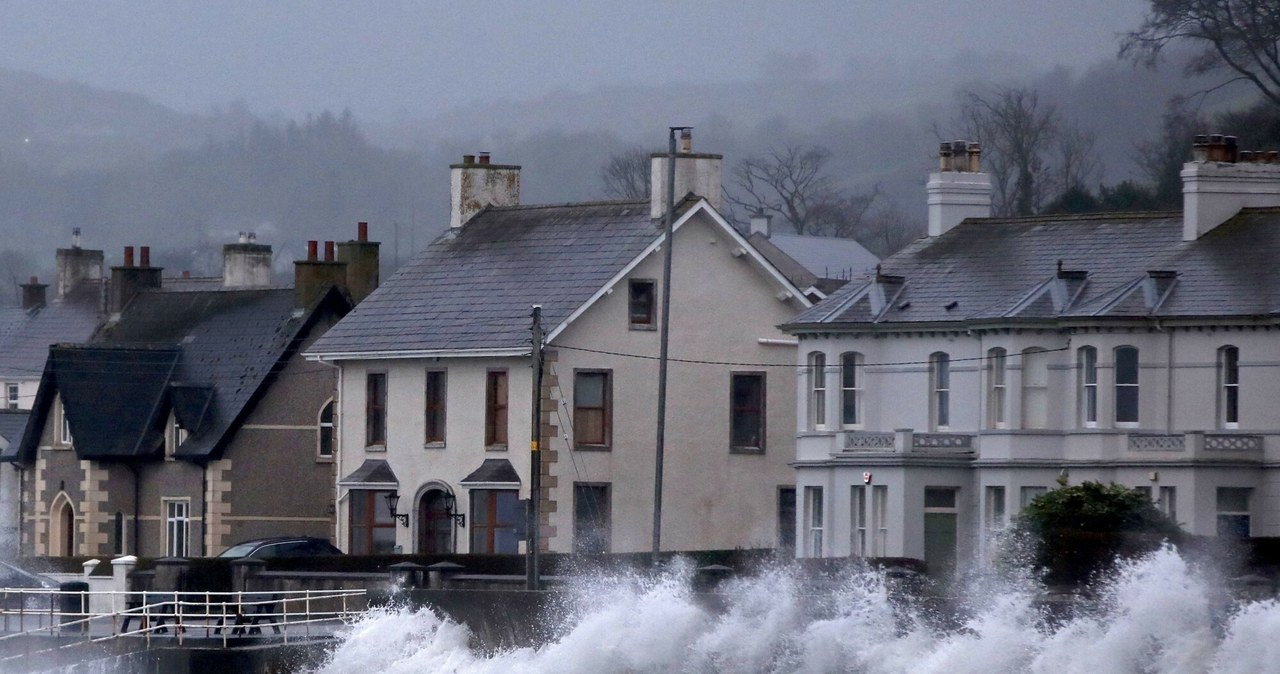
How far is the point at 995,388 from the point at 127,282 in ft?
103

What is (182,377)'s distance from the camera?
6500 centimetres

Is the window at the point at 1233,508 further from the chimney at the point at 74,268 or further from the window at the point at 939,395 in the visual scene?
the chimney at the point at 74,268

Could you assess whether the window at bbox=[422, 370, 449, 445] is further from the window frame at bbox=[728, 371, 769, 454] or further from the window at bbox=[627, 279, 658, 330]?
the window frame at bbox=[728, 371, 769, 454]

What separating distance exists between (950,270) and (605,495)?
29.7 feet

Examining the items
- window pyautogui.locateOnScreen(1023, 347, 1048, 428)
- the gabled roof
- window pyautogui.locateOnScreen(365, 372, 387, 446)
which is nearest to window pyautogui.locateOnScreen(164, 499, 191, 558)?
the gabled roof

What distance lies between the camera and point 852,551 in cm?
4969

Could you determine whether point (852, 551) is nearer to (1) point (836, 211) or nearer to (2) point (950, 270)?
(2) point (950, 270)

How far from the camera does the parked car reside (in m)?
51.1

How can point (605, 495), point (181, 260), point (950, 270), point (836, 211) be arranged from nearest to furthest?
point (950, 270) < point (605, 495) < point (836, 211) < point (181, 260)

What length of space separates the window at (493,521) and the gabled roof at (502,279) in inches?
119

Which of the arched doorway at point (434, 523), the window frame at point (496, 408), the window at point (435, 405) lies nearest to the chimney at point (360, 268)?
the window at point (435, 405)

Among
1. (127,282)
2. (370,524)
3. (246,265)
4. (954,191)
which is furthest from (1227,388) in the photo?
(127,282)

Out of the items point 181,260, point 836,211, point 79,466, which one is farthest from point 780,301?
point 181,260

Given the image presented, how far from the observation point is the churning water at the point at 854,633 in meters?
29.8
